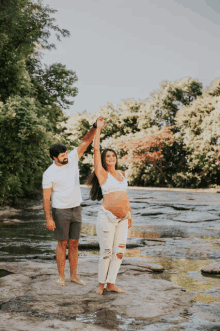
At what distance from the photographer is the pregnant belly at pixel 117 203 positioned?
4.10 m

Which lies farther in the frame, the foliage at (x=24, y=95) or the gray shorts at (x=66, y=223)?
the foliage at (x=24, y=95)

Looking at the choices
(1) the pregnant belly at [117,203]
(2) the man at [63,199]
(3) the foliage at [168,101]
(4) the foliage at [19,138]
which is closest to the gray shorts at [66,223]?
(2) the man at [63,199]

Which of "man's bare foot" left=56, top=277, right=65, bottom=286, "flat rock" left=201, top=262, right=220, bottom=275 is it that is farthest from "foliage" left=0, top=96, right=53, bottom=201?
"man's bare foot" left=56, top=277, right=65, bottom=286

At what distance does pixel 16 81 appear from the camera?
53.8 feet

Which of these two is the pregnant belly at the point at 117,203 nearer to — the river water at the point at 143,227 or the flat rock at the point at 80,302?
the flat rock at the point at 80,302

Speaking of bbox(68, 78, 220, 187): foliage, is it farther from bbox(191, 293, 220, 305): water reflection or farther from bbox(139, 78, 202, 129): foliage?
bbox(191, 293, 220, 305): water reflection

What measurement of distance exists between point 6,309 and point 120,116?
45200mm

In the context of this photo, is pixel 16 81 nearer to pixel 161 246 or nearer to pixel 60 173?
pixel 161 246

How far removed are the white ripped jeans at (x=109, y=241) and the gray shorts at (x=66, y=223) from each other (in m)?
0.35

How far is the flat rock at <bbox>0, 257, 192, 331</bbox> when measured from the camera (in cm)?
328

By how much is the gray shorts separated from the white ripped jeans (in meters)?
0.35

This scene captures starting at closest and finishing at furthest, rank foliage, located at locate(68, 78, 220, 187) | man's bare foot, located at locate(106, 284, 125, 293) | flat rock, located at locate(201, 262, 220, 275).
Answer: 1. man's bare foot, located at locate(106, 284, 125, 293)
2. flat rock, located at locate(201, 262, 220, 275)
3. foliage, located at locate(68, 78, 220, 187)

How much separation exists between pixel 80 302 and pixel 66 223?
0.88 m

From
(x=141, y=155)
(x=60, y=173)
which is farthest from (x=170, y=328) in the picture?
(x=141, y=155)
